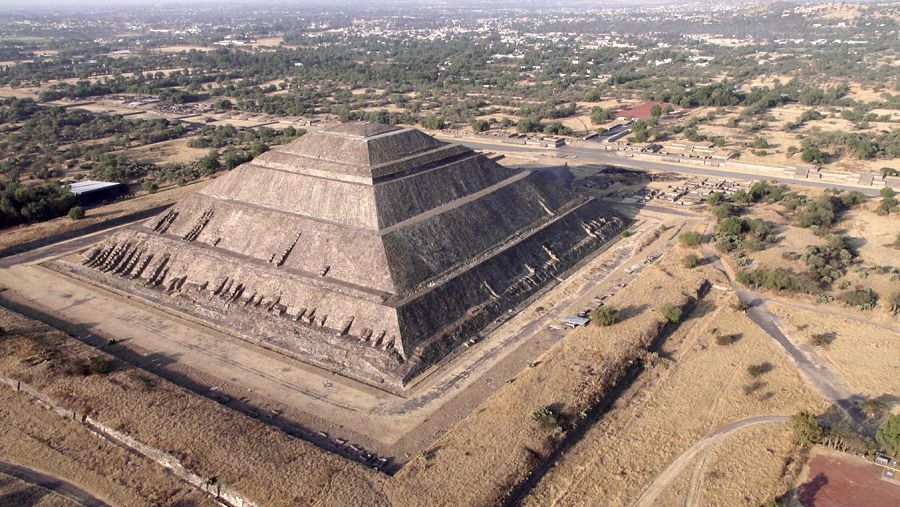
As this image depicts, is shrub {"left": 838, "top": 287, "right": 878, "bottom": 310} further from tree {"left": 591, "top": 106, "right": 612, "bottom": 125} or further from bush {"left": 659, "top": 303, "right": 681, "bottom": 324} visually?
tree {"left": 591, "top": 106, "right": 612, "bottom": 125}

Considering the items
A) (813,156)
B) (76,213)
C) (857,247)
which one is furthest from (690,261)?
(76,213)

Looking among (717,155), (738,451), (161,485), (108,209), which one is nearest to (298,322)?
(161,485)

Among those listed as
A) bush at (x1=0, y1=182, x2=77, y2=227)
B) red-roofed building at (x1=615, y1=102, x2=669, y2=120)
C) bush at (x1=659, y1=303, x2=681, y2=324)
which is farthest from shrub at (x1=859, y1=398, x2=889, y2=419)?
red-roofed building at (x1=615, y1=102, x2=669, y2=120)

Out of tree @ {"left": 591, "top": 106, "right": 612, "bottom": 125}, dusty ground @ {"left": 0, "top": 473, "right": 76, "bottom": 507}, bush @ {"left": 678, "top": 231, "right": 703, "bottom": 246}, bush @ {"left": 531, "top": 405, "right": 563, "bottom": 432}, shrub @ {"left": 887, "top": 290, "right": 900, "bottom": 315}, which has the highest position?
bush @ {"left": 531, "top": 405, "right": 563, "bottom": 432}

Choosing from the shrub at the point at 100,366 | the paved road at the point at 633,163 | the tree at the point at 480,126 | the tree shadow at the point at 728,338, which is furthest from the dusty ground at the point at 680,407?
the tree at the point at 480,126

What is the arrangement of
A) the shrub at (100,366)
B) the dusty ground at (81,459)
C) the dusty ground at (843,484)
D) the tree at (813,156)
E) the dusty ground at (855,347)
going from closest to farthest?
the dusty ground at (843,484), the dusty ground at (81,459), the shrub at (100,366), the dusty ground at (855,347), the tree at (813,156)

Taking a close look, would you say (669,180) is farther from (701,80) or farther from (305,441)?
(701,80)

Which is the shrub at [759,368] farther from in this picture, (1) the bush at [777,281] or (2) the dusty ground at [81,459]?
(2) the dusty ground at [81,459]

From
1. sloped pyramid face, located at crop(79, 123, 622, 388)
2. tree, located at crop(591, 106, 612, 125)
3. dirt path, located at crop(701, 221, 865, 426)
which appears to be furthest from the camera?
tree, located at crop(591, 106, 612, 125)
